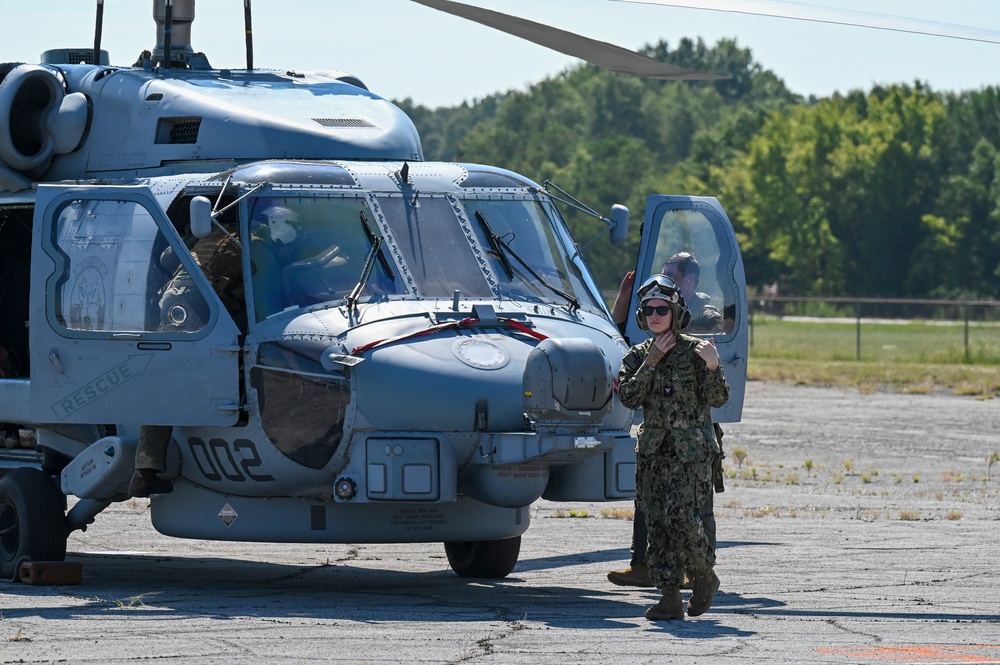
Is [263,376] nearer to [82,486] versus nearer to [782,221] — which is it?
[82,486]

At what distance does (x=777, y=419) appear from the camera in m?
26.7

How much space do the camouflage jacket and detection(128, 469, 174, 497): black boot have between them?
2.91m

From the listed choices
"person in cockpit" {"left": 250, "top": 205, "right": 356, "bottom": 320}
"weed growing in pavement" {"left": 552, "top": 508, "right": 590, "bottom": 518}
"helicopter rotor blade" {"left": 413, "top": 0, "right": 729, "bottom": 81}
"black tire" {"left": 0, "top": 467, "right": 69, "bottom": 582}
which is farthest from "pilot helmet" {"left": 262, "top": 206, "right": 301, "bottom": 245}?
"weed growing in pavement" {"left": 552, "top": 508, "right": 590, "bottom": 518}

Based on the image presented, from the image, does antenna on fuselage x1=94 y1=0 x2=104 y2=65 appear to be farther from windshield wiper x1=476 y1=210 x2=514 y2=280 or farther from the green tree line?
the green tree line

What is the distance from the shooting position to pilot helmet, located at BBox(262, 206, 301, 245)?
10828mm

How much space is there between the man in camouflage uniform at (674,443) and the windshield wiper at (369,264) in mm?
1735

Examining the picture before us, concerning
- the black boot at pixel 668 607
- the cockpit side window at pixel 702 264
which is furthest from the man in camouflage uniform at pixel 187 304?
the black boot at pixel 668 607

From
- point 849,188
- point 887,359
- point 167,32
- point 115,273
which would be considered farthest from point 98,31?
point 849,188

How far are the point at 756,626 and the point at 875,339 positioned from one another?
42983 millimetres

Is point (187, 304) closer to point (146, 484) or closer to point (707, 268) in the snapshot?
point (146, 484)

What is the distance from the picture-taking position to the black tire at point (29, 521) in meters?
11.3

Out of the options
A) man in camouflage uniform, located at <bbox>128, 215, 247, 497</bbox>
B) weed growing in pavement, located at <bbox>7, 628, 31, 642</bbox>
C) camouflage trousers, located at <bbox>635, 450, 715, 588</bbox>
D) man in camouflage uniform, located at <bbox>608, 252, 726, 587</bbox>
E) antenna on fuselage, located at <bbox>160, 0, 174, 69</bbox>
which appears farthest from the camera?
antenna on fuselage, located at <bbox>160, 0, 174, 69</bbox>

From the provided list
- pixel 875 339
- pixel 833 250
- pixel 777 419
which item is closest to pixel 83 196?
pixel 777 419

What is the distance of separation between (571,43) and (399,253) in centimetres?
165
